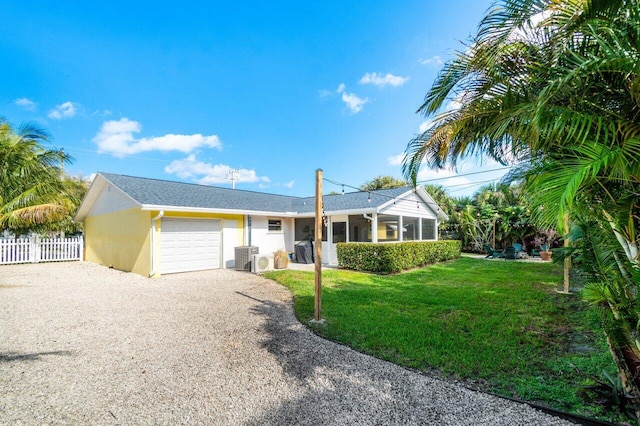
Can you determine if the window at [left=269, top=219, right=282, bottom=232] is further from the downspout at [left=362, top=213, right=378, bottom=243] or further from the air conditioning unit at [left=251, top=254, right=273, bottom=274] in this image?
the downspout at [left=362, top=213, right=378, bottom=243]

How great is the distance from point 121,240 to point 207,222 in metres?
4.21

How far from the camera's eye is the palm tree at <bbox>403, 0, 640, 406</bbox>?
2254mm

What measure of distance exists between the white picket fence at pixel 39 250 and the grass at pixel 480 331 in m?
15.4

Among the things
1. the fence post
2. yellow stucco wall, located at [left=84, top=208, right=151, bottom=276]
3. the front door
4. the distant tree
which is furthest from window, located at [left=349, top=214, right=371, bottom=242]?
the distant tree

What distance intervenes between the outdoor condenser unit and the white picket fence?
11578 mm

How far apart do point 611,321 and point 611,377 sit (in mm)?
822

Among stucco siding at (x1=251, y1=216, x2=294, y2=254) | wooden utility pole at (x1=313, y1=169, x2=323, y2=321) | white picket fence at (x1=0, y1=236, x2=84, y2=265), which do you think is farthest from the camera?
white picket fence at (x1=0, y1=236, x2=84, y2=265)

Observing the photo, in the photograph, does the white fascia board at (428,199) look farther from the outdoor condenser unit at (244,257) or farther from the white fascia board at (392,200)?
the outdoor condenser unit at (244,257)

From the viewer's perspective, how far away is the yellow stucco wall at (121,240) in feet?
36.8

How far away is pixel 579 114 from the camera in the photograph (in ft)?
7.79

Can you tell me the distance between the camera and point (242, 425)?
2.65 m

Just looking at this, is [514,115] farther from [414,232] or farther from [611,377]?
[414,232]

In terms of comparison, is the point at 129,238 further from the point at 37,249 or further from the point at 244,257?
the point at 37,249

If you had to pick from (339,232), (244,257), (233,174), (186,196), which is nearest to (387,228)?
(339,232)
